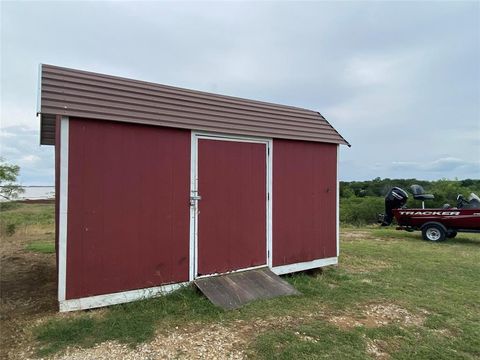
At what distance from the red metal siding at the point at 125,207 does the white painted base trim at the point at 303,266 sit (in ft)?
4.99

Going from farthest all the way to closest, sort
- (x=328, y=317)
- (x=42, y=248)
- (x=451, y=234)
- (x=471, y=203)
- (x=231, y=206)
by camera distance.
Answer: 1. (x=451, y=234)
2. (x=471, y=203)
3. (x=42, y=248)
4. (x=231, y=206)
5. (x=328, y=317)

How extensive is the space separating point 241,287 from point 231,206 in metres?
1.06

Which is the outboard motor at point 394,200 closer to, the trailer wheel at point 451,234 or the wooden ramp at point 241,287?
the trailer wheel at point 451,234

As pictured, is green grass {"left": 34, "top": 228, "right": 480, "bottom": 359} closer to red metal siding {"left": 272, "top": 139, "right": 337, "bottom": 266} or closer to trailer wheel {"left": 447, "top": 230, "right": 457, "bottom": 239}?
red metal siding {"left": 272, "top": 139, "right": 337, "bottom": 266}

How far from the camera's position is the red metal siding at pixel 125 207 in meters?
3.67

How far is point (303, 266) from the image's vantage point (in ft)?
17.7

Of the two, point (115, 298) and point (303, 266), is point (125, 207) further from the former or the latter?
point (303, 266)

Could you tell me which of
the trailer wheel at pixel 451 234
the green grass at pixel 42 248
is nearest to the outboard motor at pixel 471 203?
the trailer wheel at pixel 451 234

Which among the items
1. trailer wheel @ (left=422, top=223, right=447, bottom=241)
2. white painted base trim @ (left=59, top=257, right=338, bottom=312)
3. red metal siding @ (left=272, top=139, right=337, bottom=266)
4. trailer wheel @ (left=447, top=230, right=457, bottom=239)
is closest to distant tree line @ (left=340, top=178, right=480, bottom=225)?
trailer wheel @ (left=447, top=230, right=457, bottom=239)

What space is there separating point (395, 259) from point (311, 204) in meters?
2.64

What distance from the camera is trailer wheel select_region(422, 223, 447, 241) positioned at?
9.10 metres

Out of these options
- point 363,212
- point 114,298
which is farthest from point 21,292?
point 363,212

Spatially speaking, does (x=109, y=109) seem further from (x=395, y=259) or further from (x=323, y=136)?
(x=395, y=259)

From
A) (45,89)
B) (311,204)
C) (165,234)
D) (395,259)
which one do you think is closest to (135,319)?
(165,234)
